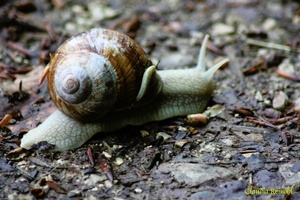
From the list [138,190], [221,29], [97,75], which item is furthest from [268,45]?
[138,190]

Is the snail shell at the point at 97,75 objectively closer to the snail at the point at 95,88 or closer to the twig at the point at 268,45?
the snail at the point at 95,88

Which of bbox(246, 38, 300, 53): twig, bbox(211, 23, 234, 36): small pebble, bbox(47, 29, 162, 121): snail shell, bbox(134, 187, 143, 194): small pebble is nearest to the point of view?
bbox(134, 187, 143, 194): small pebble

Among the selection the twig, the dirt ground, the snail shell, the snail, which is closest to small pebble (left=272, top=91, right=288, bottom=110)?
the dirt ground

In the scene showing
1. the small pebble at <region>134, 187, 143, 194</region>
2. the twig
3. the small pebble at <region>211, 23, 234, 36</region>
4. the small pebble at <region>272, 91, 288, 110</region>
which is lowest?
the small pebble at <region>134, 187, 143, 194</region>

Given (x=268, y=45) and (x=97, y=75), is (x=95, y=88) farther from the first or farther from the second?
(x=268, y=45)

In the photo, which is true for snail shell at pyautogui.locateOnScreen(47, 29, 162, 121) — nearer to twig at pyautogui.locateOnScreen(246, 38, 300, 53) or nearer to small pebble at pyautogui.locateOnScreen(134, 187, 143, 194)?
small pebble at pyautogui.locateOnScreen(134, 187, 143, 194)

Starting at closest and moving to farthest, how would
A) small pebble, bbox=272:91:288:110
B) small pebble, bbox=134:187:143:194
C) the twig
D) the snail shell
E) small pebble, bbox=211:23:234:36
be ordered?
1. small pebble, bbox=134:187:143:194
2. the snail shell
3. small pebble, bbox=272:91:288:110
4. the twig
5. small pebble, bbox=211:23:234:36

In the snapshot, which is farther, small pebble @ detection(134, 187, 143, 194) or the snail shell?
the snail shell
